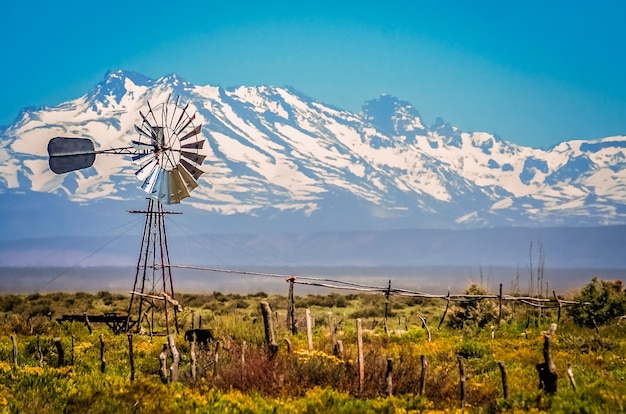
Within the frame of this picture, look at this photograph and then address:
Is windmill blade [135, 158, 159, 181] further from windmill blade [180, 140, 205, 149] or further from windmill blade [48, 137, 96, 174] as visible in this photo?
windmill blade [48, 137, 96, 174]

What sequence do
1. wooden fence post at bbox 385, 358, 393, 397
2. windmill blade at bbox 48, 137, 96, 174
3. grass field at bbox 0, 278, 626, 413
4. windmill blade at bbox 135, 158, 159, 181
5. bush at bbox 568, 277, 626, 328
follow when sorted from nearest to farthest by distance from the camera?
grass field at bbox 0, 278, 626, 413 → wooden fence post at bbox 385, 358, 393, 397 → windmill blade at bbox 48, 137, 96, 174 → windmill blade at bbox 135, 158, 159, 181 → bush at bbox 568, 277, 626, 328

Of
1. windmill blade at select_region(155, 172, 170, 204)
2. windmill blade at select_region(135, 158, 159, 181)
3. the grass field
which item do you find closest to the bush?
the grass field

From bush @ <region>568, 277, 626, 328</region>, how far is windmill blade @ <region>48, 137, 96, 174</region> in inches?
735

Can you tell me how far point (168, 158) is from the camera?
2744 cm

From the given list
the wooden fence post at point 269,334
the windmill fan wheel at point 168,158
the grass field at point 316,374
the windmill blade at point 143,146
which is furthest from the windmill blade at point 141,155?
the wooden fence post at point 269,334

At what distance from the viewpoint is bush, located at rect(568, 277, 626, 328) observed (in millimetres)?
27328

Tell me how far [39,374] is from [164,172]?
13256 millimetres

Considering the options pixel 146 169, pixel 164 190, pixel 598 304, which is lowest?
pixel 598 304

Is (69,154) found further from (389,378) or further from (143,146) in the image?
(389,378)

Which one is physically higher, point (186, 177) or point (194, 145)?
point (194, 145)

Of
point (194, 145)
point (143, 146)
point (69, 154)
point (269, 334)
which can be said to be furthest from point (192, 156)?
point (269, 334)

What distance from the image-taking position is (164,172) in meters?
27.3

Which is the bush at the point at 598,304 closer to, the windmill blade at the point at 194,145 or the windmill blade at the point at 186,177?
the windmill blade at the point at 186,177

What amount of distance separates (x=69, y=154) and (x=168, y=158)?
3.49m
